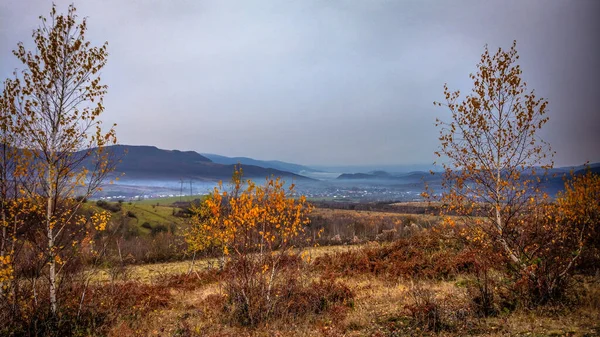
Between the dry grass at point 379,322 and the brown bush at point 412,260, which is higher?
the dry grass at point 379,322

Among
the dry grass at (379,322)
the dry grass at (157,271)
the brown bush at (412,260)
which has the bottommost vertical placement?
the dry grass at (157,271)

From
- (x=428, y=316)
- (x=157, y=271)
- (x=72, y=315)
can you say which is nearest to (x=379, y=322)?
(x=428, y=316)

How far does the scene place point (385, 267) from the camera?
17078mm

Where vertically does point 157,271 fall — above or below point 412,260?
below

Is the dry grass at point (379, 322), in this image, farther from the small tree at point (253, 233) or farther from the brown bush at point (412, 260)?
the brown bush at point (412, 260)

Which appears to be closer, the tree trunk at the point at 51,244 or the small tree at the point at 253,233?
the tree trunk at the point at 51,244

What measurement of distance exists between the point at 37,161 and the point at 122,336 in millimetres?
5350

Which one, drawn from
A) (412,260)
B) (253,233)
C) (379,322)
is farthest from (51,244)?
(412,260)

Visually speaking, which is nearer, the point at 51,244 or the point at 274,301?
the point at 51,244

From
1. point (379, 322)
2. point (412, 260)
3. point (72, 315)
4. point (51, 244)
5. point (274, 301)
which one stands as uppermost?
point (51, 244)

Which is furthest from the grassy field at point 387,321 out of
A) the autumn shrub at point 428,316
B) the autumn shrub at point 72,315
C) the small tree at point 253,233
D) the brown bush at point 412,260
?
the brown bush at point 412,260

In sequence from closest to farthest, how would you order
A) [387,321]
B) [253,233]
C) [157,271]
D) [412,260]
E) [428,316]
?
1. [428,316]
2. [387,321]
3. [253,233]
4. [412,260]
5. [157,271]

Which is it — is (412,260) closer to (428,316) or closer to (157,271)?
(428,316)

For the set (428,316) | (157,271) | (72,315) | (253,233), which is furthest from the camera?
(157,271)
